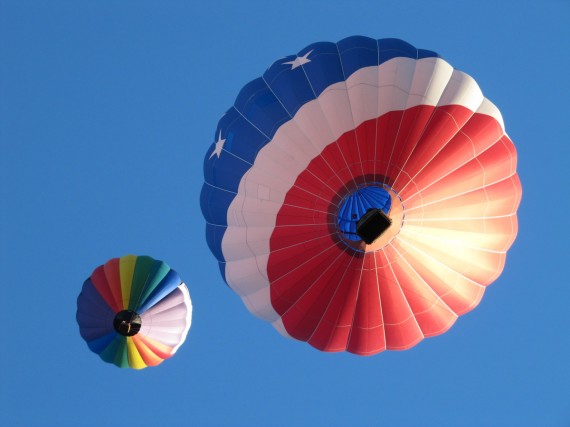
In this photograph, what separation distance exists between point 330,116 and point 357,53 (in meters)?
1.22

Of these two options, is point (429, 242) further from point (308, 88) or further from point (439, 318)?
point (308, 88)

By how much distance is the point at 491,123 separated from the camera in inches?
599

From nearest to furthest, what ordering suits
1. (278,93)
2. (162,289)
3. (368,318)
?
1. (278,93)
2. (368,318)
3. (162,289)

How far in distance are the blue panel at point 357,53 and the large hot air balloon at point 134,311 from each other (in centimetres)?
575

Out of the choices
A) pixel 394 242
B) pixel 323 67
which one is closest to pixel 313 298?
pixel 394 242

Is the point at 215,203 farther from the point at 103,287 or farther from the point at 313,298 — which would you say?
the point at 103,287

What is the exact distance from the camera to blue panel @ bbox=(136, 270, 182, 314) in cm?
1773

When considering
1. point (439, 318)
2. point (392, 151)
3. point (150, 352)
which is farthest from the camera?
point (150, 352)

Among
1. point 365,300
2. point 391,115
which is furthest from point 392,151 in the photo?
point 365,300

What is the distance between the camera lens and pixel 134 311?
17703 millimetres

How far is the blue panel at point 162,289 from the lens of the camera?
17734mm

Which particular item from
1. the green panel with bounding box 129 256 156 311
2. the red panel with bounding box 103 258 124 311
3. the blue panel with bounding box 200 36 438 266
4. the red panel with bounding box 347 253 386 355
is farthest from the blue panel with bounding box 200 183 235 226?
the red panel with bounding box 103 258 124 311

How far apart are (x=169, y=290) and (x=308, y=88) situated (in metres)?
5.37

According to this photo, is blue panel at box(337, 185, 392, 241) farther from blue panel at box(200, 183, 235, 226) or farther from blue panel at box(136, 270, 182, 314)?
blue panel at box(136, 270, 182, 314)
